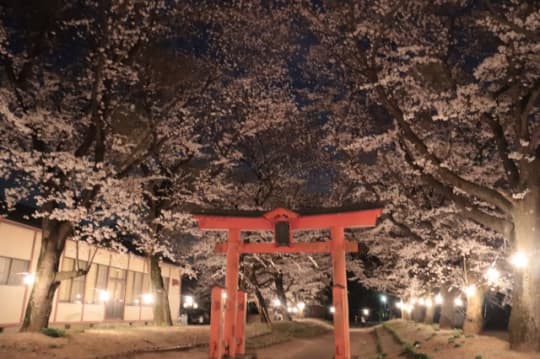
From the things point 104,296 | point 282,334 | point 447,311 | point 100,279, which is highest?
point 100,279

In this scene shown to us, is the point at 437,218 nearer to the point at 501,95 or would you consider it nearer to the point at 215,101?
the point at 501,95

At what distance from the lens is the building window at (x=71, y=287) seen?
→ 20.6 metres

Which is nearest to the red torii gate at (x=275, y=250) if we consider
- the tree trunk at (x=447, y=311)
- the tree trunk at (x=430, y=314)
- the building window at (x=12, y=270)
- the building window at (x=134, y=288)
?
the building window at (x=12, y=270)

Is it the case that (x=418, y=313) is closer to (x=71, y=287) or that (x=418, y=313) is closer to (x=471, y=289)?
(x=471, y=289)

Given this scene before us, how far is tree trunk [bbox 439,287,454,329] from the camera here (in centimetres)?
2297

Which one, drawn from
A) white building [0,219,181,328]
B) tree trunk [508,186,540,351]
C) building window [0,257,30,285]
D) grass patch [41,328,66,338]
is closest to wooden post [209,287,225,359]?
grass patch [41,328,66,338]

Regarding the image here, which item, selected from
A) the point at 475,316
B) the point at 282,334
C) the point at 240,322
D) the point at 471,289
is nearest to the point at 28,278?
the point at 240,322

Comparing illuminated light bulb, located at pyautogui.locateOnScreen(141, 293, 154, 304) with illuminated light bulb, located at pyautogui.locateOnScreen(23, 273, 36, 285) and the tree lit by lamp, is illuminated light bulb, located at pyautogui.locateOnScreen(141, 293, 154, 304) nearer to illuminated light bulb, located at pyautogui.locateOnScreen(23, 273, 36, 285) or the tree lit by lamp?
A: the tree lit by lamp

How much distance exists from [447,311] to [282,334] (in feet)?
28.6

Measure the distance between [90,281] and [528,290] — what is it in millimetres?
19698

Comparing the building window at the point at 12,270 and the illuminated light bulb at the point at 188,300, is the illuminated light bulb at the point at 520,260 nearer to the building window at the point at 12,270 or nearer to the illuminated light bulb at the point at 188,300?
the building window at the point at 12,270

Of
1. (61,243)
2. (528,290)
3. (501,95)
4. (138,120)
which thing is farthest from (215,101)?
(528,290)

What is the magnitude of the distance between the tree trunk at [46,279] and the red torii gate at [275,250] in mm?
4315

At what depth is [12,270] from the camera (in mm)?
17594
